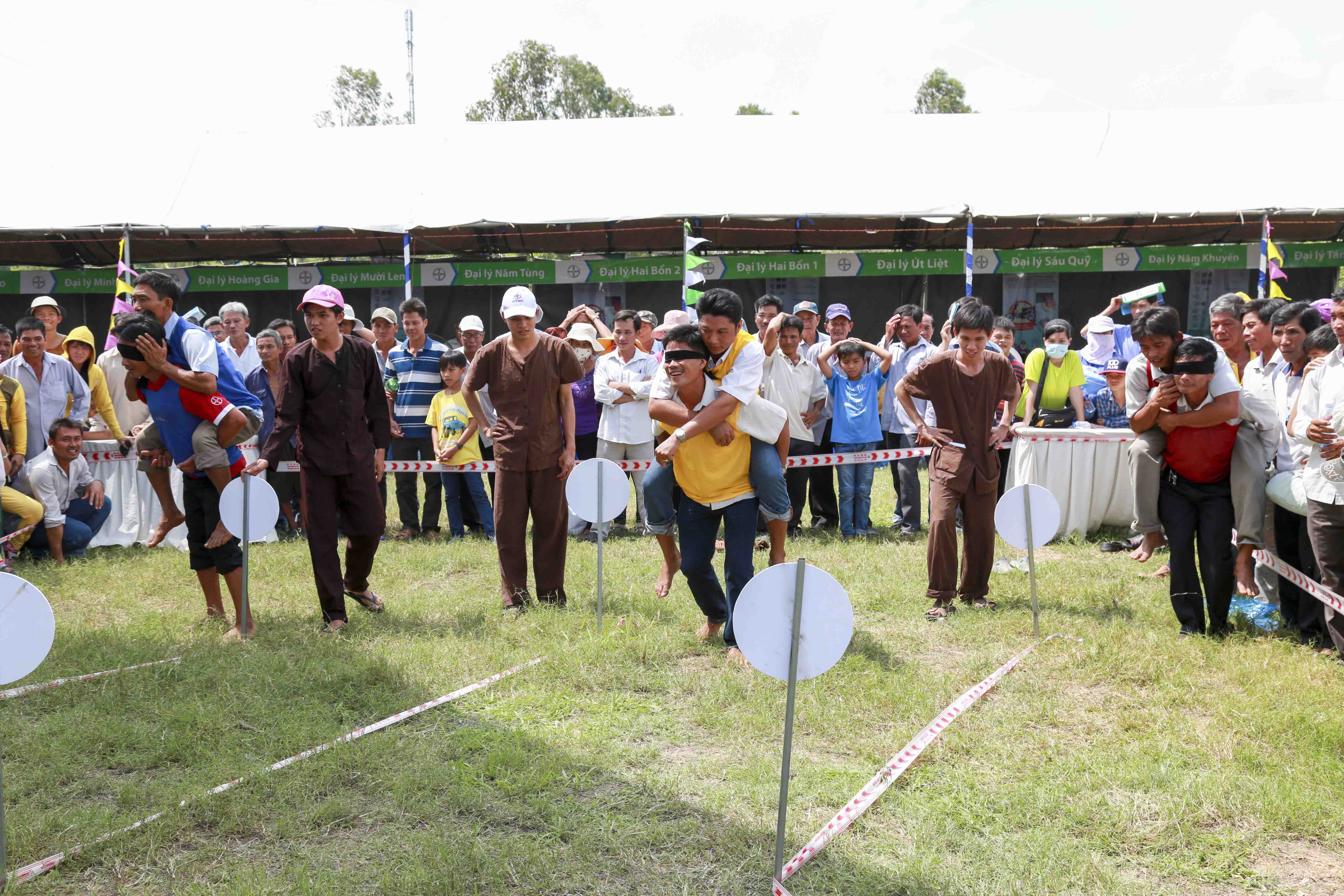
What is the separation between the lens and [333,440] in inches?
251

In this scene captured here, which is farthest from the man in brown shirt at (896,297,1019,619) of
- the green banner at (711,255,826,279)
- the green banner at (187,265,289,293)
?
the green banner at (187,265,289,293)

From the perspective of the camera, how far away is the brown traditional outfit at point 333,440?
630 centimetres

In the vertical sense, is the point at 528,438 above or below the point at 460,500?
above

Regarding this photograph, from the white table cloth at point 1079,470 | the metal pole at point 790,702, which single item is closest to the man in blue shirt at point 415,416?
the white table cloth at point 1079,470

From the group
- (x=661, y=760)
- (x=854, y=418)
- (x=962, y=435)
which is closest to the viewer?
(x=661, y=760)

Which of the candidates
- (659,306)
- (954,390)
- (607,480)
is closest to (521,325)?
(607,480)

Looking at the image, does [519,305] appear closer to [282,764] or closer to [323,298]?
[323,298]

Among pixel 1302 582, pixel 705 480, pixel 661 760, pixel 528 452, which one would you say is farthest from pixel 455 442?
pixel 1302 582

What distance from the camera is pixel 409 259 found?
13594 mm

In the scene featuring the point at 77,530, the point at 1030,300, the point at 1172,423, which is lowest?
the point at 77,530

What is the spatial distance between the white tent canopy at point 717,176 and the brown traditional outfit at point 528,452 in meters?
7.42

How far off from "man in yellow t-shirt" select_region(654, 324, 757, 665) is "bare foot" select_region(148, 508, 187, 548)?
3.31 metres

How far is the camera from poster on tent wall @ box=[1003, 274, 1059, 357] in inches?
608

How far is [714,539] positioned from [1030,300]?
1137cm
